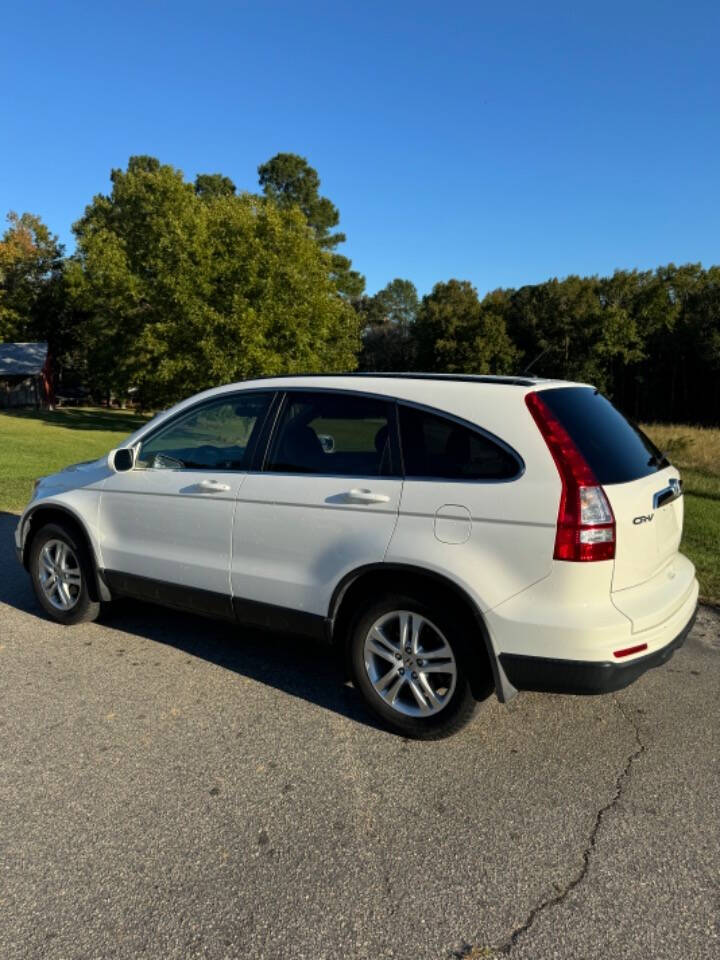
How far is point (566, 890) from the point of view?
2.46 m

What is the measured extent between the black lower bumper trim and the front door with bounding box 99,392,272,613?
5.76ft

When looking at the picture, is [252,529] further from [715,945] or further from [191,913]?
[715,945]

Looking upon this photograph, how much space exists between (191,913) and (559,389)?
107 inches

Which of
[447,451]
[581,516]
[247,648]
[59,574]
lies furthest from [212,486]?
[581,516]

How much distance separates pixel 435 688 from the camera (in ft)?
11.5

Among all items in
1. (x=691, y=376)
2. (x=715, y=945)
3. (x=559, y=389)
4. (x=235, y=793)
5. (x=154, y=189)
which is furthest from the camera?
(x=691, y=376)

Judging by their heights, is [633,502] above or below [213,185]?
below

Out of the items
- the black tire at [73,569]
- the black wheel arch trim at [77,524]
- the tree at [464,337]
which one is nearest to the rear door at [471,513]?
the black wheel arch trim at [77,524]

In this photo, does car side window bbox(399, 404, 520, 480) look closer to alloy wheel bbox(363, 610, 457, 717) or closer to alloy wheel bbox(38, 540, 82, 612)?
alloy wheel bbox(363, 610, 457, 717)

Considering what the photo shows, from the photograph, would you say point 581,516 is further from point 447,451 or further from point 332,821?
point 332,821

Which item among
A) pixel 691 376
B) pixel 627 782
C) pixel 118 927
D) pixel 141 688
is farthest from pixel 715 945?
pixel 691 376

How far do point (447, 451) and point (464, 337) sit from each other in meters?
55.0

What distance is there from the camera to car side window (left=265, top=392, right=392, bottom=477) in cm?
362

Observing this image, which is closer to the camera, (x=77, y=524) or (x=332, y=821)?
(x=332, y=821)
